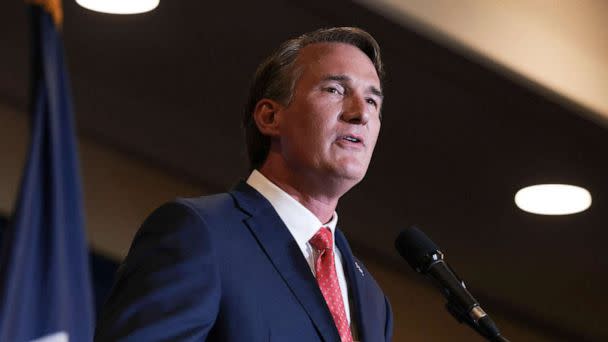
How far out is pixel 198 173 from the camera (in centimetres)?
538

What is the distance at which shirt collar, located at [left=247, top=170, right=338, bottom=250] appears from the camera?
2.55 metres

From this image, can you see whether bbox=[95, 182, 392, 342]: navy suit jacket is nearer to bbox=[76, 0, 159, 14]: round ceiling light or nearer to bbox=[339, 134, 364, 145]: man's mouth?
bbox=[339, 134, 364, 145]: man's mouth

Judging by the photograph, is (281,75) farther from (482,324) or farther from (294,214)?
(482,324)

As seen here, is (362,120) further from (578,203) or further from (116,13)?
(578,203)

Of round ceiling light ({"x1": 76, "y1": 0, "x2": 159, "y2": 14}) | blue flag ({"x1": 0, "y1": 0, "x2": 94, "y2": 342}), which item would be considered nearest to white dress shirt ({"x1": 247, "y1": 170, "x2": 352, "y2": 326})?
blue flag ({"x1": 0, "y1": 0, "x2": 94, "y2": 342})

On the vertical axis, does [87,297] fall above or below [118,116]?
below

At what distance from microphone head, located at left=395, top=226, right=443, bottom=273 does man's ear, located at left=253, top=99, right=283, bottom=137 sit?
44 cm

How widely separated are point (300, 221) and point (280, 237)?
0.39 feet

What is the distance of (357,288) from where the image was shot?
8.46 feet

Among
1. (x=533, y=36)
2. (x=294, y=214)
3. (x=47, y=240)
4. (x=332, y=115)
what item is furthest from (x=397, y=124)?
(x=47, y=240)

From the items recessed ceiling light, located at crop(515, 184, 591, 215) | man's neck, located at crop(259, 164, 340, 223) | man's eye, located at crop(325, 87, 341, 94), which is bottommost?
man's neck, located at crop(259, 164, 340, 223)

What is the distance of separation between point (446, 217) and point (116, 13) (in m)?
2.17

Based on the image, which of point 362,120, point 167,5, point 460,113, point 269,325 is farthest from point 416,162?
point 269,325

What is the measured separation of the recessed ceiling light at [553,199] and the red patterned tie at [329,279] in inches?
114
